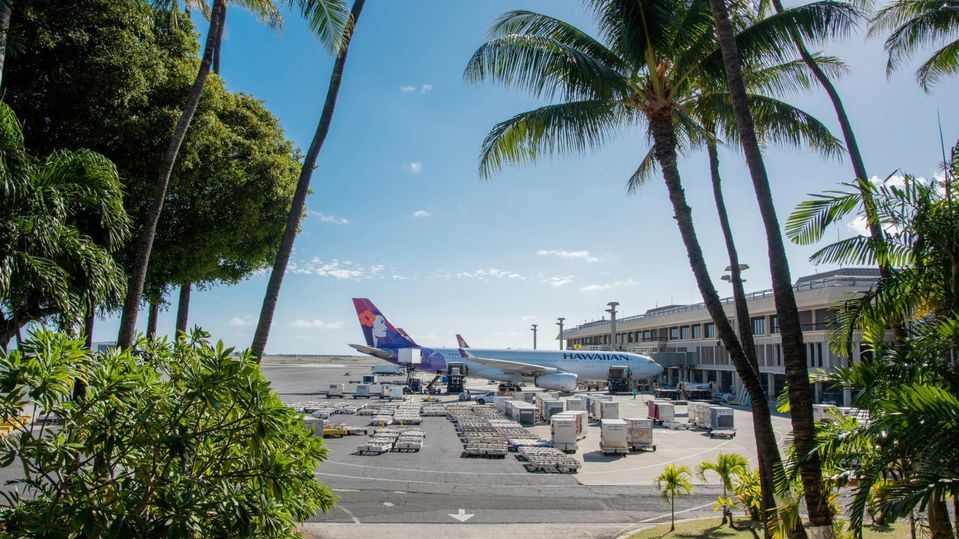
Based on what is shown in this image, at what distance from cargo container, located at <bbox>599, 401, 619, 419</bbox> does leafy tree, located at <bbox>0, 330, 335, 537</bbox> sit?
2967cm

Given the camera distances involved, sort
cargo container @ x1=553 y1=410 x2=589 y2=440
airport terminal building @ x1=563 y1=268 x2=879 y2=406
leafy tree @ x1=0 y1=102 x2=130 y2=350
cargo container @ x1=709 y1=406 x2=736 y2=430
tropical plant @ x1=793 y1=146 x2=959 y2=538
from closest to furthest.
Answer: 1. tropical plant @ x1=793 y1=146 x2=959 y2=538
2. leafy tree @ x1=0 y1=102 x2=130 y2=350
3. cargo container @ x1=553 y1=410 x2=589 y2=440
4. cargo container @ x1=709 y1=406 x2=736 y2=430
5. airport terminal building @ x1=563 y1=268 x2=879 y2=406

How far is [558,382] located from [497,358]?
8.87 metres

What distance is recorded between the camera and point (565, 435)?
999 inches

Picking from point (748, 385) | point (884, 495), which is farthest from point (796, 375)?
point (884, 495)

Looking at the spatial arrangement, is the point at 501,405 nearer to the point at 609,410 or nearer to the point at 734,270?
the point at 609,410

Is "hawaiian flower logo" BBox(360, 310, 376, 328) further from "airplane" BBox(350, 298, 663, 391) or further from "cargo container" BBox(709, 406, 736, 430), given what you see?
"cargo container" BBox(709, 406, 736, 430)

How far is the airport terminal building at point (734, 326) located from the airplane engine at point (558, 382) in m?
14.1

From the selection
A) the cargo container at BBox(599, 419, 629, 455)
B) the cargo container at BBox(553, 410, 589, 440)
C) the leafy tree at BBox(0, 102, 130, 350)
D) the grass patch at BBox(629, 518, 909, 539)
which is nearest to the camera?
the leafy tree at BBox(0, 102, 130, 350)

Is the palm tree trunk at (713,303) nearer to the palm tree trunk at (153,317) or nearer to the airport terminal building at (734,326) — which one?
the palm tree trunk at (153,317)

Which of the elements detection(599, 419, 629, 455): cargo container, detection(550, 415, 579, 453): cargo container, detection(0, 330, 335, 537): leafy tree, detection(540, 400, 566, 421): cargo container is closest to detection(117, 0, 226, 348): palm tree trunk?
detection(0, 330, 335, 537): leafy tree

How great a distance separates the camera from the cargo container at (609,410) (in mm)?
34531

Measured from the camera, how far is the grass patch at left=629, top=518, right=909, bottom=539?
44.4 ft

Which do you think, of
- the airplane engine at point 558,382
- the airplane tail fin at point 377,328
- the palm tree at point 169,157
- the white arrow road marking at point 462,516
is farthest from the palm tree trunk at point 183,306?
the airplane tail fin at point 377,328

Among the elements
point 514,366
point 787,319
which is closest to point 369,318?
point 514,366
